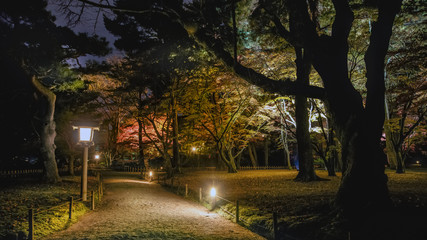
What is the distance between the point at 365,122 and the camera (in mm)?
6605

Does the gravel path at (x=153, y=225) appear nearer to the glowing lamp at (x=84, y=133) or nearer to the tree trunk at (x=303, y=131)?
the glowing lamp at (x=84, y=133)

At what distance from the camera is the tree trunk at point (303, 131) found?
52.2 feet

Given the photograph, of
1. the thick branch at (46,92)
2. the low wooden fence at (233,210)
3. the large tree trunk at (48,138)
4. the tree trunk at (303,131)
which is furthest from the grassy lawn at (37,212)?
the tree trunk at (303,131)

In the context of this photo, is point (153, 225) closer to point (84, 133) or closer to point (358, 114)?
point (84, 133)

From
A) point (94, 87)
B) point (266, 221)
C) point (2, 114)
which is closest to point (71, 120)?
point (2, 114)

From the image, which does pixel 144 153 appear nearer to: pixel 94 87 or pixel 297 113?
pixel 94 87

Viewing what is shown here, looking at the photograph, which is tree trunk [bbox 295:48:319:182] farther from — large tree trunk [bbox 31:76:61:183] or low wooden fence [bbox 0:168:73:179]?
low wooden fence [bbox 0:168:73:179]

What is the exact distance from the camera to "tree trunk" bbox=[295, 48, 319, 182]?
52.2 feet

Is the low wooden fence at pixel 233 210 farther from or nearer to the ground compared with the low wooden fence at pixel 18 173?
nearer to the ground

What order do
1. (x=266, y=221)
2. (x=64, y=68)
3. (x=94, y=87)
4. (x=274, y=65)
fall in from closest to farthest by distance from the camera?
(x=266, y=221)
(x=64, y=68)
(x=274, y=65)
(x=94, y=87)

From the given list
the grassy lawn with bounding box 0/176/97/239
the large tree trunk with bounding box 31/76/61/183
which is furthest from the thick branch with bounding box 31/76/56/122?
the grassy lawn with bounding box 0/176/97/239

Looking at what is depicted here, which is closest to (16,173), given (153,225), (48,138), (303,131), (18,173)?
(18,173)

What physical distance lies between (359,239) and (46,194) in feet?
42.2

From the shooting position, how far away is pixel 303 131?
16.5m
